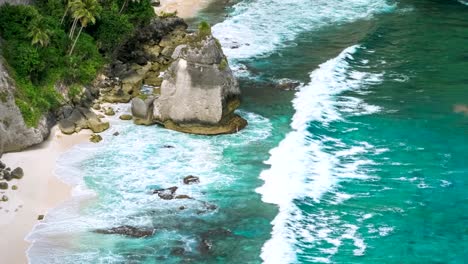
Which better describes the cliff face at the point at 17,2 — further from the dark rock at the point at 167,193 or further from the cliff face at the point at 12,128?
the dark rock at the point at 167,193

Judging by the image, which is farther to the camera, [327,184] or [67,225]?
[327,184]

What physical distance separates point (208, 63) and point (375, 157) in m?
12.4

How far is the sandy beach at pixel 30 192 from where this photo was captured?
1328 inches

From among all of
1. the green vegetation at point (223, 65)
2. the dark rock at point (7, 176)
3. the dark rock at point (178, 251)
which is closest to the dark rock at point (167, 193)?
the dark rock at point (178, 251)

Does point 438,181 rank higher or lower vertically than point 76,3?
lower

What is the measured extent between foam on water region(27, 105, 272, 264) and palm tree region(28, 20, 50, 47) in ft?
23.2

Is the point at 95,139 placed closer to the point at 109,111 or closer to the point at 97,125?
the point at 97,125

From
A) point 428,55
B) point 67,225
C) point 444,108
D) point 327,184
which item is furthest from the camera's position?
point 428,55

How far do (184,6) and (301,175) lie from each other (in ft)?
143

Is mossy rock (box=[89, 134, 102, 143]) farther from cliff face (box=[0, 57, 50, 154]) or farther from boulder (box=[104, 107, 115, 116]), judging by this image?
boulder (box=[104, 107, 115, 116])

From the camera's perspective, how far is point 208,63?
46469 millimetres

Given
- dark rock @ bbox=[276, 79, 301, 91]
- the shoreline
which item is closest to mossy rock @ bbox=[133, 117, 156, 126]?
the shoreline

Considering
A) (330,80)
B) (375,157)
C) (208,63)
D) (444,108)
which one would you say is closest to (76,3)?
(208,63)

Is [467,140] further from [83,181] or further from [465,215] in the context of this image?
[83,181]
